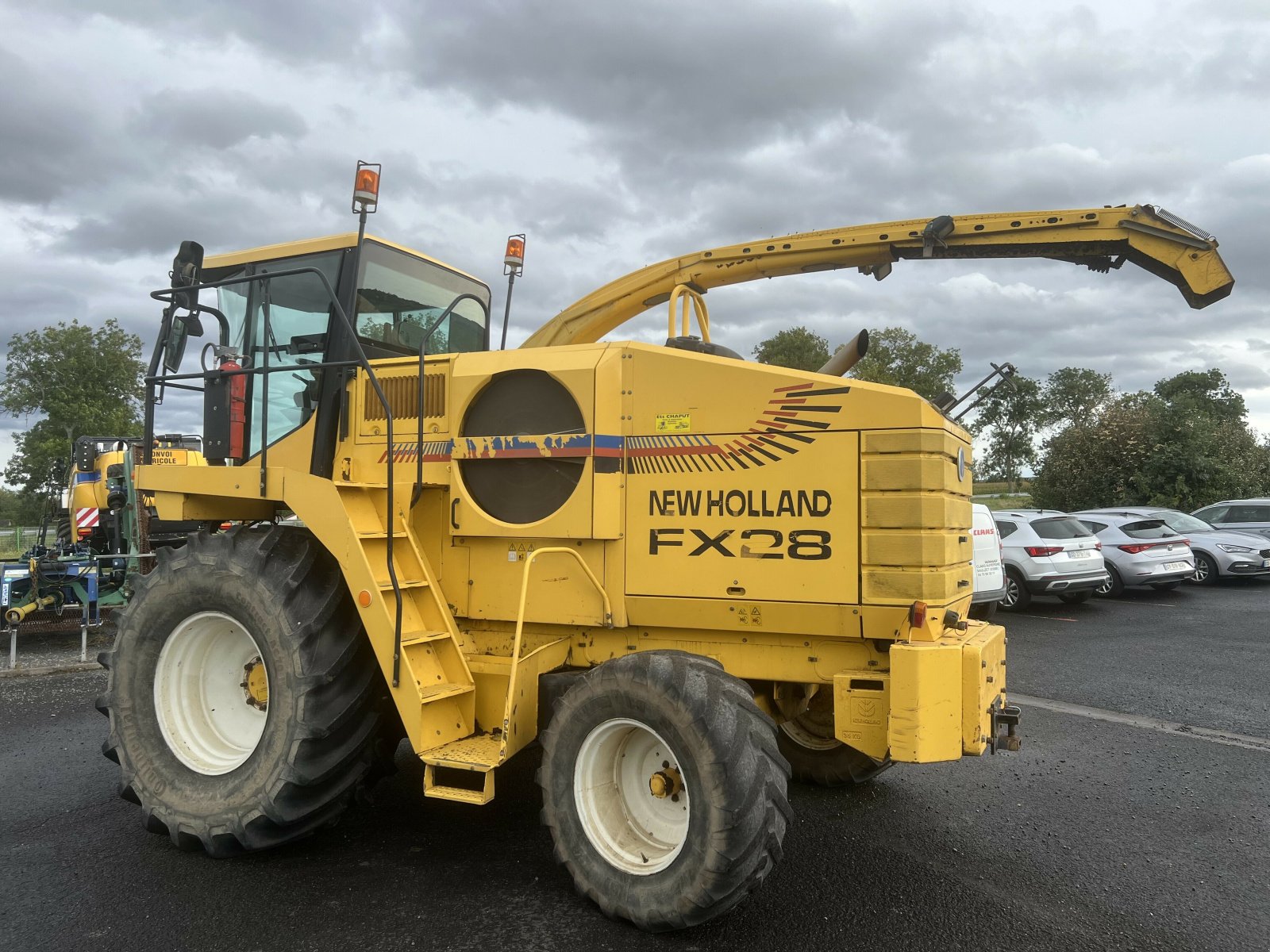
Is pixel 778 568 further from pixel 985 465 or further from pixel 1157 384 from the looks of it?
pixel 1157 384

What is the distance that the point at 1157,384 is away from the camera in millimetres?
64500

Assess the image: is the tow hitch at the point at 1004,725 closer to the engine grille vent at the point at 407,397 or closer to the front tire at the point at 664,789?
the front tire at the point at 664,789

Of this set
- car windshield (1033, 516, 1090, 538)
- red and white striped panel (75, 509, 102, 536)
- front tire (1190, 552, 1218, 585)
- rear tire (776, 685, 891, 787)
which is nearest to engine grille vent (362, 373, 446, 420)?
rear tire (776, 685, 891, 787)

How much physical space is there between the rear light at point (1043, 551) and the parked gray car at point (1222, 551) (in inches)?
126

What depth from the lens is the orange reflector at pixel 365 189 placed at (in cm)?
415

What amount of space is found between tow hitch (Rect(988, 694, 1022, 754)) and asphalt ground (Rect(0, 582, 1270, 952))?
2.07 feet

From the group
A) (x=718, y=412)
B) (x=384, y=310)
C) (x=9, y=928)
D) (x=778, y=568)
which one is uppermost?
(x=384, y=310)

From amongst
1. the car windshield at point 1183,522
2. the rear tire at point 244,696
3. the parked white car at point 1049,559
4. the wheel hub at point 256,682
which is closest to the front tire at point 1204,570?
the car windshield at point 1183,522

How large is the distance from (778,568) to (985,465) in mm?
56480

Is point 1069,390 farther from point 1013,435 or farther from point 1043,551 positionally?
point 1043,551

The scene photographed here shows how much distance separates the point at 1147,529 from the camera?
13.9 metres

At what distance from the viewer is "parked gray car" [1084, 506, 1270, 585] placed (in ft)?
48.4

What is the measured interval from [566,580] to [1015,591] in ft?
34.7

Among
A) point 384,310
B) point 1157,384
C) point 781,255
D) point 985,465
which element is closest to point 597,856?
point 384,310
